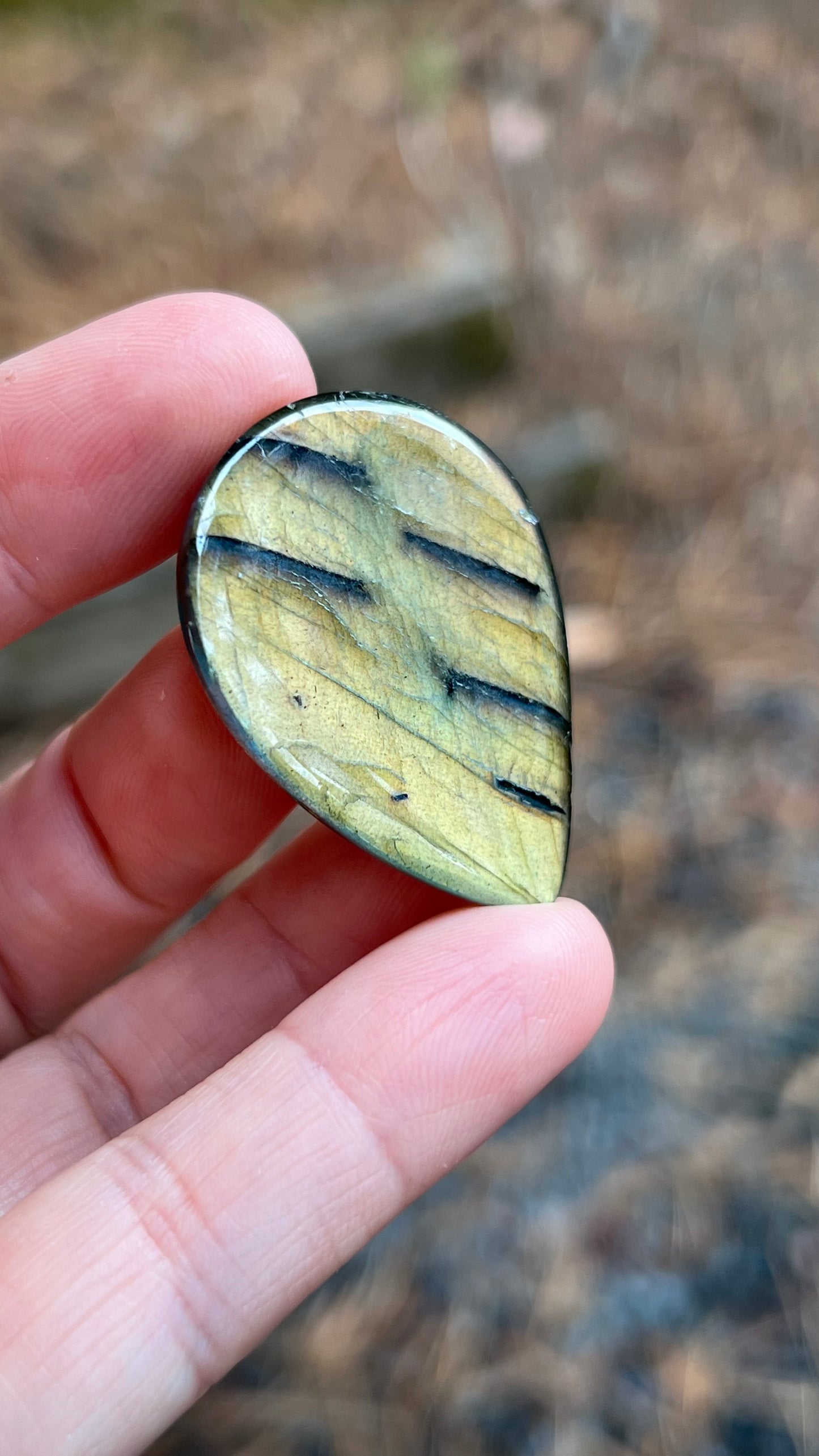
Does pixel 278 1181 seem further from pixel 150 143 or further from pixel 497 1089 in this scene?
pixel 150 143

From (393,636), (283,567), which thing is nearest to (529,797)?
(393,636)

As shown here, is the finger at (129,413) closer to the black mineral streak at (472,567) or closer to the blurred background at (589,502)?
the black mineral streak at (472,567)

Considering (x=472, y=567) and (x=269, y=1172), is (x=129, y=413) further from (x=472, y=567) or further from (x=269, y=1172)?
(x=269, y=1172)

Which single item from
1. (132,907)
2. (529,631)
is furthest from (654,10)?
(132,907)

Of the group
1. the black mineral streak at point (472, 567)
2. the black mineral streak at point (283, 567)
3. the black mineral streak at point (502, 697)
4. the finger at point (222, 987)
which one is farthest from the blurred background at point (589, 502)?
the black mineral streak at point (283, 567)

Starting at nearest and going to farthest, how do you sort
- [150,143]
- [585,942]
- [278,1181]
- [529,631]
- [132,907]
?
[278,1181], [585,942], [529,631], [132,907], [150,143]

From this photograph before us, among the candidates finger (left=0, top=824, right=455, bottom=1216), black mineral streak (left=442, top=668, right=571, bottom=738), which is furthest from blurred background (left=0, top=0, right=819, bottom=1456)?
black mineral streak (left=442, top=668, right=571, bottom=738)

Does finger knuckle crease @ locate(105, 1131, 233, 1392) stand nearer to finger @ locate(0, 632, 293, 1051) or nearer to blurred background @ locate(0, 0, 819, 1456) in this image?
A: finger @ locate(0, 632, 293, 1051)
